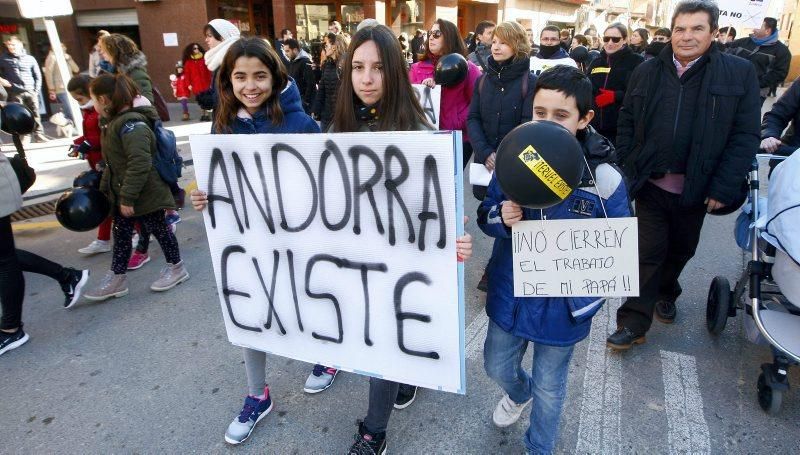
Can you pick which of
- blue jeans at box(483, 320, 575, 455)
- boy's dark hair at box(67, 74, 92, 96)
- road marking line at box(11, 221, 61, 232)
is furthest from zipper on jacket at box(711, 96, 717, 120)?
road marking line at box(11, 221, 61, 232)

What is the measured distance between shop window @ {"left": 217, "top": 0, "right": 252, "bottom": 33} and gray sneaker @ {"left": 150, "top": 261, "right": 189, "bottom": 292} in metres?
13.1

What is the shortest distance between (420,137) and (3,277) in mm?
2915

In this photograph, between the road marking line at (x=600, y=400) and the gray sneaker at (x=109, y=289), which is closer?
the road marking line at (x=600, y=400)

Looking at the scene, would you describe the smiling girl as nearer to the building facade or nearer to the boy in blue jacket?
the boy in blue jacket

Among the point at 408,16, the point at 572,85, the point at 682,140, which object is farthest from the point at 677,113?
the point at 408,16

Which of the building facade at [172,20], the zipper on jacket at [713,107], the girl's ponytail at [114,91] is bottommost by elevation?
the zipper on jacket at [713,107]

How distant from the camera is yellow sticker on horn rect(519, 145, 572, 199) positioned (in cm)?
143

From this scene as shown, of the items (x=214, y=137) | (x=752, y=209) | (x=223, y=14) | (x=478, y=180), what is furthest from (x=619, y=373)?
(x=223, y=14)

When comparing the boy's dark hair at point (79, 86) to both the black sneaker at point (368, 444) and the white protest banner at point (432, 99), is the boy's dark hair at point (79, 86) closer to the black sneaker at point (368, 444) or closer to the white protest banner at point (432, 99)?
the white protest banner at point (432, 99)

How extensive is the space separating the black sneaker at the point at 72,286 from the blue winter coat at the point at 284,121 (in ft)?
7.45

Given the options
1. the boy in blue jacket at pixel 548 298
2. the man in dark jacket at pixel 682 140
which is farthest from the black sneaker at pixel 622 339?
the boy in blue jacket at pixel 548 298

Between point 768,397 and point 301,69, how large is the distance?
7501mm

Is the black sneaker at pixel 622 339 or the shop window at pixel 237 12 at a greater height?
the shop window at pixel 237 12

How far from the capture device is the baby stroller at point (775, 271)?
7.43 feet
